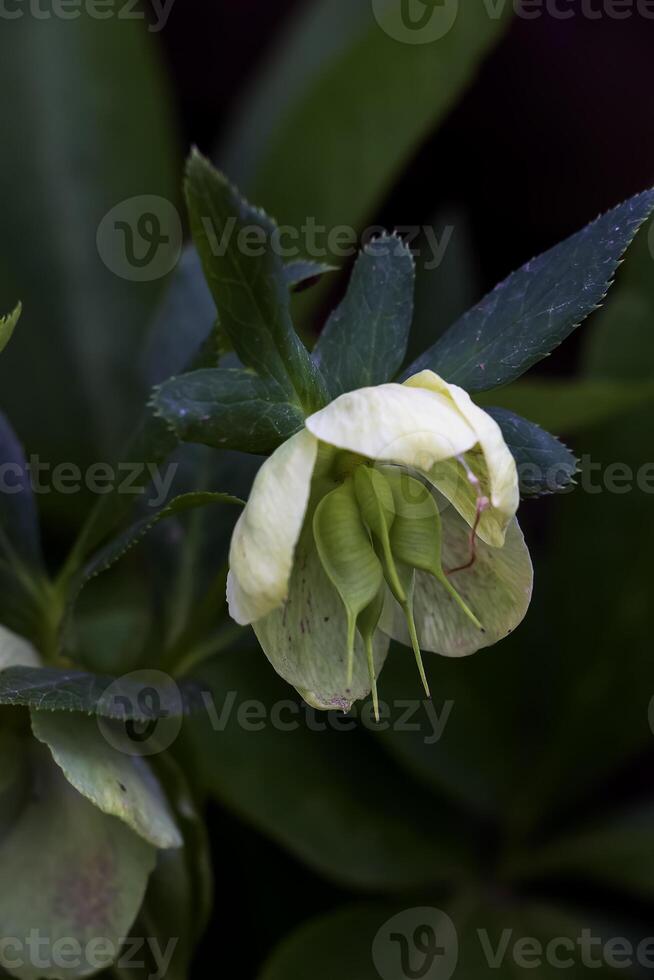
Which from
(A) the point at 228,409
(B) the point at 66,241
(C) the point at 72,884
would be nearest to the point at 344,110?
(B) the point at 66,241

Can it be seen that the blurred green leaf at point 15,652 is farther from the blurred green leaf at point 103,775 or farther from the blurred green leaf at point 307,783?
the blurred green leaf at point 307,783

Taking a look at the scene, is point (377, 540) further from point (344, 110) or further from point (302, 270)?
point (344, 110)

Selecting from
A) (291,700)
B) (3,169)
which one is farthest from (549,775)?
(3,169)

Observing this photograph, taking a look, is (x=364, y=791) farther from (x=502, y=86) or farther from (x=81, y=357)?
(x=502, y=86)

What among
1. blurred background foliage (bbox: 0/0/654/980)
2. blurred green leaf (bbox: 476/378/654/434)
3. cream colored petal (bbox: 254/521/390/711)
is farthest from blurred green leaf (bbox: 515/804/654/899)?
cream colored petal (bbox: 254/521/390/711)

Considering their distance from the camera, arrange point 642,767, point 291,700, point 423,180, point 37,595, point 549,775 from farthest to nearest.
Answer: point 423,180
point 642,767
point 549,775
point 291,700
point 37,595

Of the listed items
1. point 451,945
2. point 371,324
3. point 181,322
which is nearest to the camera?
point 371,324

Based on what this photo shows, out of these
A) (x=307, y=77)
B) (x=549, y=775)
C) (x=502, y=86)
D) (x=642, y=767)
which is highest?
(x=307, y=77)
